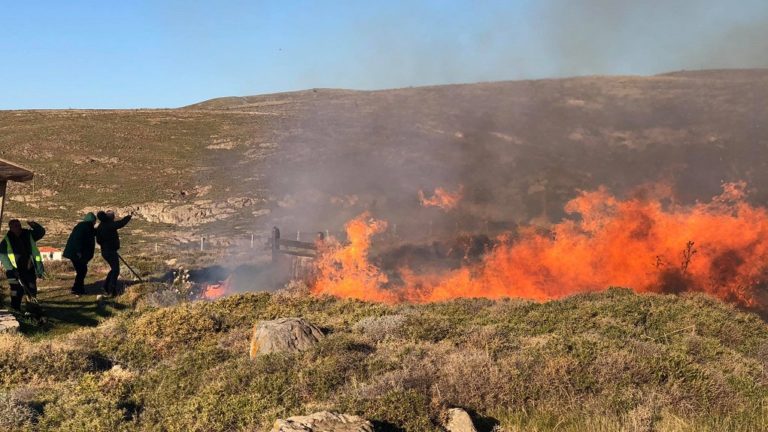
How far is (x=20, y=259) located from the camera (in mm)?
13492

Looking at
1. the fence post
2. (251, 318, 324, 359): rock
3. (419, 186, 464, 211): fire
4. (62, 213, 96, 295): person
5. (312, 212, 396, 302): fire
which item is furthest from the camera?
(419, 186, 464, 211): fire

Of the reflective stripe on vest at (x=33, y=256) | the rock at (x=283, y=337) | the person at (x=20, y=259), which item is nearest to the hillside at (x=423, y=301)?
the rock at (x=283, y=337)

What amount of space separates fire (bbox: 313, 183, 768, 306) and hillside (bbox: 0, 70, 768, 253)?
14.6 metres

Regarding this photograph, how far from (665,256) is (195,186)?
37.4 meters

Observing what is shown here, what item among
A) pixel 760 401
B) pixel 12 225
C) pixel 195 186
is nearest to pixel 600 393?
pixel 760 401

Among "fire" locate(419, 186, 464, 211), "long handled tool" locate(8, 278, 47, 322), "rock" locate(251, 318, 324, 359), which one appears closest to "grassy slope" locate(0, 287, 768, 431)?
"rock" locate(251, 318, 324, 359)

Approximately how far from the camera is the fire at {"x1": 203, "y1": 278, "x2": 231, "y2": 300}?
18.0 metres

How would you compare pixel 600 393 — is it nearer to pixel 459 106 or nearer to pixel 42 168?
pixel 42 168

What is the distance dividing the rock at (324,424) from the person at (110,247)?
11439mm

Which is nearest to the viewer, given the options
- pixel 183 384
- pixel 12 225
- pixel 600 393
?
pixel 600 393

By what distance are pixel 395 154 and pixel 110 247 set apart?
3918cm

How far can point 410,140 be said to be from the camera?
58.2 meters

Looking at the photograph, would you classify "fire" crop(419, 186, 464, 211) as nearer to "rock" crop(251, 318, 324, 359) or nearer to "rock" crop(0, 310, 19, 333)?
"rock" crop(0, 310, 19, 333)

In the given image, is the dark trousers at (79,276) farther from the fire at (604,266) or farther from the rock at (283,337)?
the rock at (283,337)
